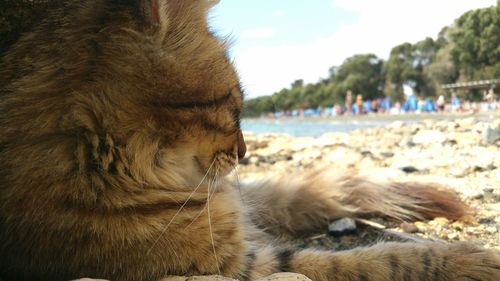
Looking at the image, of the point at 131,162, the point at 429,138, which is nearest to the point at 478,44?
the point at 429,138

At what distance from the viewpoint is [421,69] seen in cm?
3572

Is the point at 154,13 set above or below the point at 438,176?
above

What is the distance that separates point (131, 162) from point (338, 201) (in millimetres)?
1421

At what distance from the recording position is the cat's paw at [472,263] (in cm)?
160

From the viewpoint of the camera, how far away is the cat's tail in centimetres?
250

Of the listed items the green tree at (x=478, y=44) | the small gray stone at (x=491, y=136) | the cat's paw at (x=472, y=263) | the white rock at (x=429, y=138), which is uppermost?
the green tree at (x=478, y=44)

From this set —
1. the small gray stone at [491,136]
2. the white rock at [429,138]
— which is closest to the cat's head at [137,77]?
the small gray stone at [491,136]

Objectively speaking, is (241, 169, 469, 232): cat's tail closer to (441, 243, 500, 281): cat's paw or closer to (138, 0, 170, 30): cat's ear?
(441, 243, 500, 281): cat's paw

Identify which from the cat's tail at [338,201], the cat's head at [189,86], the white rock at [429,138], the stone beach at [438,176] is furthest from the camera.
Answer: the white rock at [429,138]

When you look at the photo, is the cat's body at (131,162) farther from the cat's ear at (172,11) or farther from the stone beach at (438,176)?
the stone beach at (438,176)

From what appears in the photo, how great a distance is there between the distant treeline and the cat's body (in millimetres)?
671

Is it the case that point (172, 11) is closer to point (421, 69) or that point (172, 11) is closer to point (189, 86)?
point (189, 86)

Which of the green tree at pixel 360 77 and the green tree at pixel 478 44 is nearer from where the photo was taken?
the green tree at pixel 478 44

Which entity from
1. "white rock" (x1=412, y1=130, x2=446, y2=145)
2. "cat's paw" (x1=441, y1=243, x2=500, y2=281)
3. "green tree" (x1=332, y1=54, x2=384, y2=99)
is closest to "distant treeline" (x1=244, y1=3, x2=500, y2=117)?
"green tree" (x1=332, y1=54, x2=384, y2=99)
